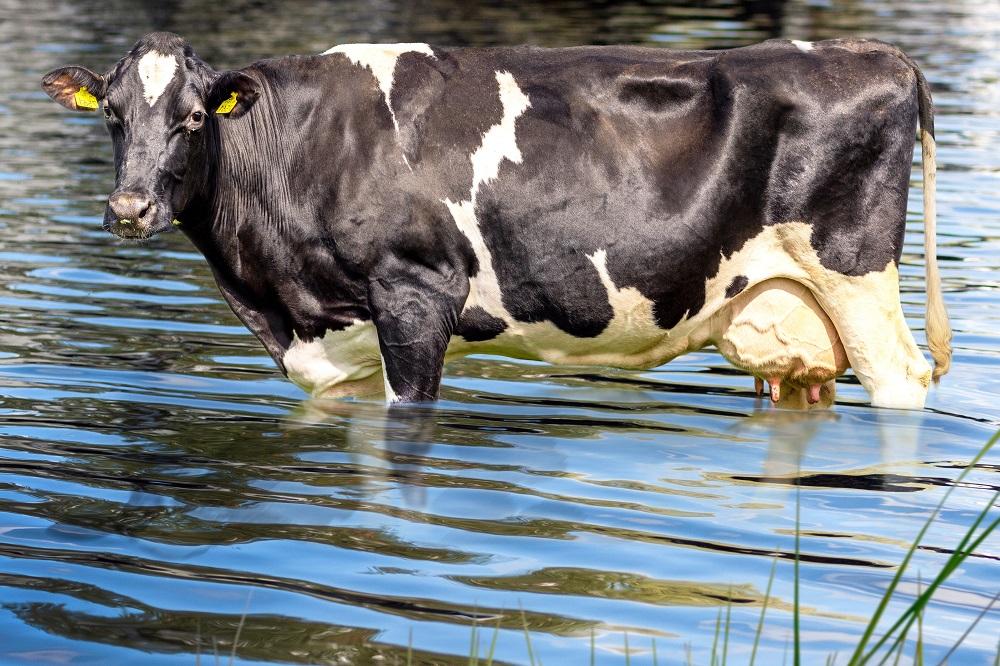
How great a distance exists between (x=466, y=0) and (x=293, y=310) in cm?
→ 2238

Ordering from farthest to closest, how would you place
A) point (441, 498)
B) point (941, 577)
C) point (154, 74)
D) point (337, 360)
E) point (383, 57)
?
point (337, 360) < point (383, 57) < point (154, 74) < point (441, 498) < point (941, 577)

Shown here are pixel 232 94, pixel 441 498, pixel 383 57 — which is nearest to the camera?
pixel 441 498

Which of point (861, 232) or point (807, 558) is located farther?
point (861, 232)

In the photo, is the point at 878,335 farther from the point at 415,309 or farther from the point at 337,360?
the point at 337,360

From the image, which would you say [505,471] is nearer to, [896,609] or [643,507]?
[643,507]

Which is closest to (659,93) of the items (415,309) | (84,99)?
(415,309)

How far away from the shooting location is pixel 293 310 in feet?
22.2

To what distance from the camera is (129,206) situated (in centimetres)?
594

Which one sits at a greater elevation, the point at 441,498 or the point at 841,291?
the point at 841,291

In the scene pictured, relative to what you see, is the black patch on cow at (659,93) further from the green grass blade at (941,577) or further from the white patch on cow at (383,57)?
the green grass blade at (941,577)

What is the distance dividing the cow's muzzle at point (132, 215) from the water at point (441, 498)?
106 cm

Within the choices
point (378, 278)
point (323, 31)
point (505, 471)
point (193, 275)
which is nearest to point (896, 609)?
point (505, 471)

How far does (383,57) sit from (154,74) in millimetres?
1137

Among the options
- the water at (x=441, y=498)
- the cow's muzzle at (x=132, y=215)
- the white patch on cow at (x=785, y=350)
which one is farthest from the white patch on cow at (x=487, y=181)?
the cow's muzzle at (x=132, y=215)
